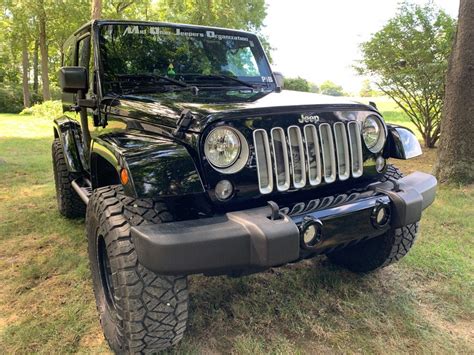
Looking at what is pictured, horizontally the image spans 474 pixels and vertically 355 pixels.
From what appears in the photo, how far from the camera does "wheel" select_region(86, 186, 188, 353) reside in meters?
1.97

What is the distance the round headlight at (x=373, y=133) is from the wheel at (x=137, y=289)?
129 centimetres

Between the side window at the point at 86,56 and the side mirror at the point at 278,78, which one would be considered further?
the side mirror at the point at 278,78

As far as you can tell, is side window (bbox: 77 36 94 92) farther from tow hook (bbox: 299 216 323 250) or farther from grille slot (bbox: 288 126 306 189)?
tow hook (bbox: 299 216 323 250)

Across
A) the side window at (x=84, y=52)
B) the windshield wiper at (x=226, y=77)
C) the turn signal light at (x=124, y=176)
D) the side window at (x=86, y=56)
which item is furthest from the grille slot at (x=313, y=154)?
the side window at (x=84, y=52)

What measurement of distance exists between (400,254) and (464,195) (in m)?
2.73

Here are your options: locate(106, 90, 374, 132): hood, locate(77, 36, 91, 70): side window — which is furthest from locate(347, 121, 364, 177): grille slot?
locate(77, 36, 91, 70): side window

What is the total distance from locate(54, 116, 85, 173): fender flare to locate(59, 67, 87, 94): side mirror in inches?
39.0

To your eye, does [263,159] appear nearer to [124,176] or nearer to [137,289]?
[124,176]

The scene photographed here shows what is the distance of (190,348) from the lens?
2.31 m

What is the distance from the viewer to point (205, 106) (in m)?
2.21

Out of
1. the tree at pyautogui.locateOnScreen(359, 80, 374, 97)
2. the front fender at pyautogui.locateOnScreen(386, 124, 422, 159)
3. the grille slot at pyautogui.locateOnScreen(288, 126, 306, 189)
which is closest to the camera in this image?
the grille slot at pyautogui.locateOnScreen(288, 126, 306, 189)

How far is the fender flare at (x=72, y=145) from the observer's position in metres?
3.77

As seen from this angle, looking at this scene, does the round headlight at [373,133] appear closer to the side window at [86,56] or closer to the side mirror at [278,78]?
the side mirror at [278,78]

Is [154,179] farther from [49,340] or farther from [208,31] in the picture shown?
[208,31]
